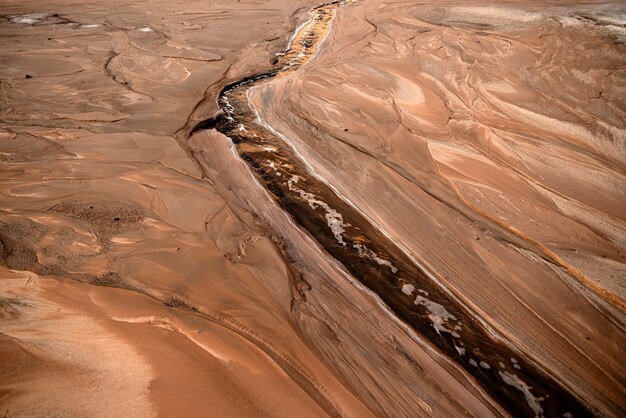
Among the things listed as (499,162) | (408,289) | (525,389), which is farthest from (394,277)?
(499,162)

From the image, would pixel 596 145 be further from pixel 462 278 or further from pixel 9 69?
pixel 9 69

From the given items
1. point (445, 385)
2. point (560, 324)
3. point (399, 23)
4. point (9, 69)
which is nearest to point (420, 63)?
point (399, 23)

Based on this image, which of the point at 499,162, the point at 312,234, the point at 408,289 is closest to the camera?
the point at 408,289

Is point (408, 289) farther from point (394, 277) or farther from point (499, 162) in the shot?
point (499, 162)

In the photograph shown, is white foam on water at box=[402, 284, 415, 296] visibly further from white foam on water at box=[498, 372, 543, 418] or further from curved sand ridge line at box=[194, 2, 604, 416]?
white foam on water at box=[498, 372, 543, 418]

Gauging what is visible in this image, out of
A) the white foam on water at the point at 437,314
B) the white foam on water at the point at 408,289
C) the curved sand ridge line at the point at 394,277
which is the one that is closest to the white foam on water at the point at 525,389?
the curved sand ridge line at the point at 394,277
